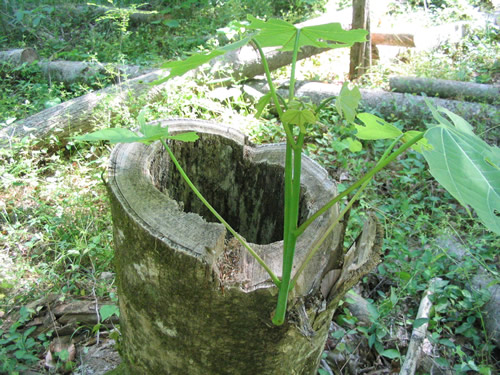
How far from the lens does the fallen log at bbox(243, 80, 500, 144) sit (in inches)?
158

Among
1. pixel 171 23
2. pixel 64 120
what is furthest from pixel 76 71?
pixel 171 23

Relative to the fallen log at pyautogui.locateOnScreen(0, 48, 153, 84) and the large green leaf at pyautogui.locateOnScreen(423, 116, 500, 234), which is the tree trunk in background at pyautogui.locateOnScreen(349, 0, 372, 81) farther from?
the large green leaf at pyautogui.locateOnScreen(423, 116, 500, 234)

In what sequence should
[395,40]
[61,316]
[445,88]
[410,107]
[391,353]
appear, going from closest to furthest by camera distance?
[391,353]
[61,316]
[410,107]
[445,88]
[395,40]

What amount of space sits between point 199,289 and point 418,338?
4.71ft

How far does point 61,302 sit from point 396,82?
4.23 metres

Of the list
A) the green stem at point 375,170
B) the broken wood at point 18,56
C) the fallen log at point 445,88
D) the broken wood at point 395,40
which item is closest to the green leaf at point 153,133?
the green stem at point 375,170

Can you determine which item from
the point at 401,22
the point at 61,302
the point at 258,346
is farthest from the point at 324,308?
the point at 401,22

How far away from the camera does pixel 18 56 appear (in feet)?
17.7

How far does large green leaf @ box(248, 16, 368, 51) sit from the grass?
127 cm

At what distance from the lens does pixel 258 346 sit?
128 cm

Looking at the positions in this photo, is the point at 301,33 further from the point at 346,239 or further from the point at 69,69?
the point at 69,69

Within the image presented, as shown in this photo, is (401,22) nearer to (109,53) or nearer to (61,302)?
(109,53)

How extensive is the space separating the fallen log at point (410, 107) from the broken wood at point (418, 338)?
216cm

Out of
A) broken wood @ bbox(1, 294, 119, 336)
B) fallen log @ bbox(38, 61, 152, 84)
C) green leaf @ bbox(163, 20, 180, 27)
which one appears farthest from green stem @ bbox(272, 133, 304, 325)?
green leaf @ bbox(163, 20, 180, 27)
